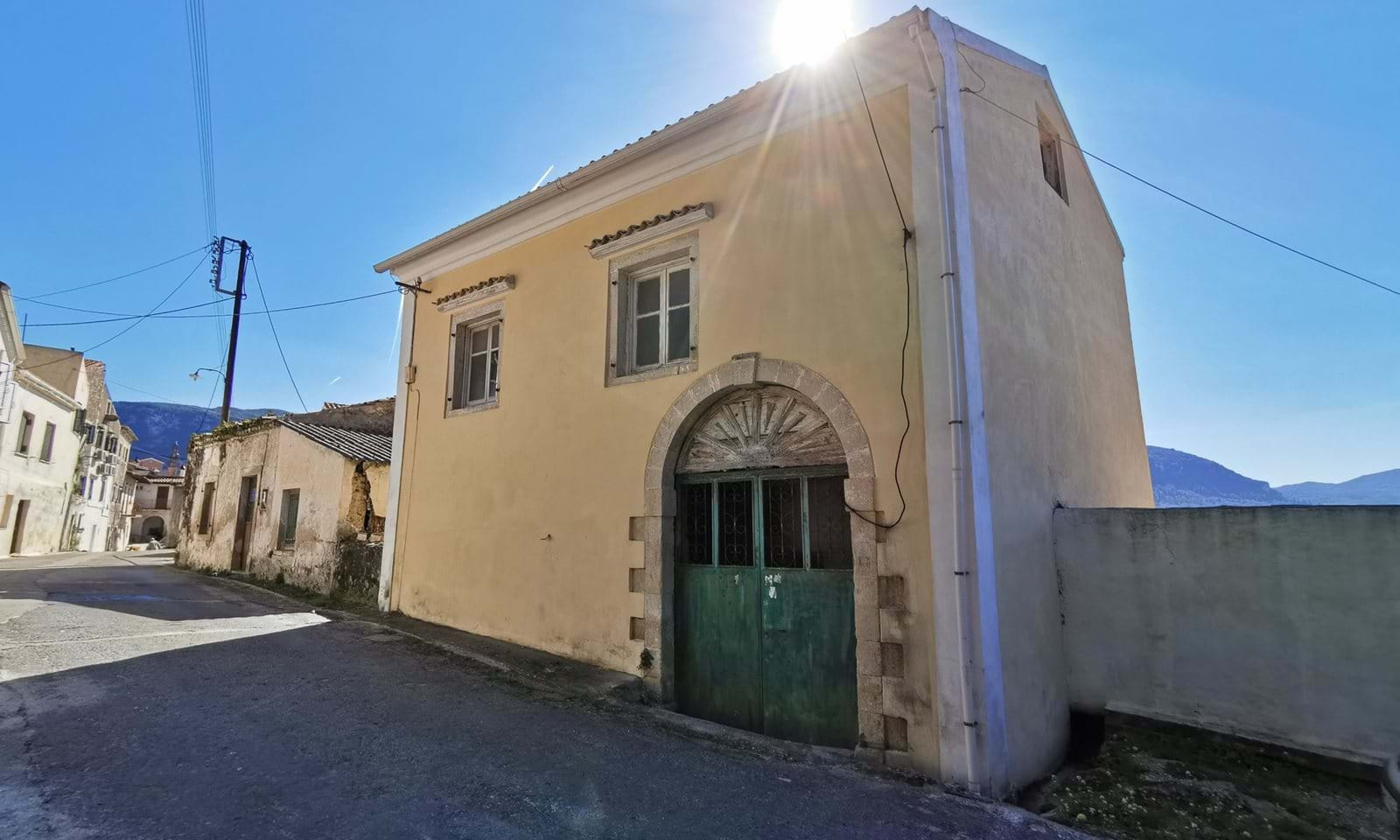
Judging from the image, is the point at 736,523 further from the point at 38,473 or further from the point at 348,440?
the point at 38,473

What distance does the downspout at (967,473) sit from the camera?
163 inches

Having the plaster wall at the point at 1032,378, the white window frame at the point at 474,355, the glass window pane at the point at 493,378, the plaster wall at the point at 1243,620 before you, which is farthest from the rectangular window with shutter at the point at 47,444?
the plaster wall at the point at 1243,620

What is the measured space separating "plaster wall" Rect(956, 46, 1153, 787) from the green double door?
1190 millimetres

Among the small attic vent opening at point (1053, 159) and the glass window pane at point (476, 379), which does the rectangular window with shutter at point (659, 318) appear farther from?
the small attic vent opening at point (1053, 159)

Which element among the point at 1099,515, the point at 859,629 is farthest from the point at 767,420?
the point at 1099,515

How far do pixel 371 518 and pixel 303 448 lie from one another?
2238 mm

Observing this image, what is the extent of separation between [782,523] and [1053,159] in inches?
216

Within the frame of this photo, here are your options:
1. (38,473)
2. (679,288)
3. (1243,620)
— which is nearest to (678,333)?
(679,288)

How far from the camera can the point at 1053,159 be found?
745 cm

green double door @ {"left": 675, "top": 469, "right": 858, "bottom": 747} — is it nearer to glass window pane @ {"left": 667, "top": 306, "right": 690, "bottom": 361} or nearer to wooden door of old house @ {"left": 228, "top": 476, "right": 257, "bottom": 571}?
glass window pane @ {"left": 667, "top": 306, "right": 690, "bottom": 361}

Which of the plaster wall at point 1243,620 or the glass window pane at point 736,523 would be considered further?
the glass window pane at point 736,523

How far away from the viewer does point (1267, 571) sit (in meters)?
4.63

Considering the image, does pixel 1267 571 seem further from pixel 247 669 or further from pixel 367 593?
pixel 367 593

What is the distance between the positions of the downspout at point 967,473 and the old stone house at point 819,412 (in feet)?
0.06
